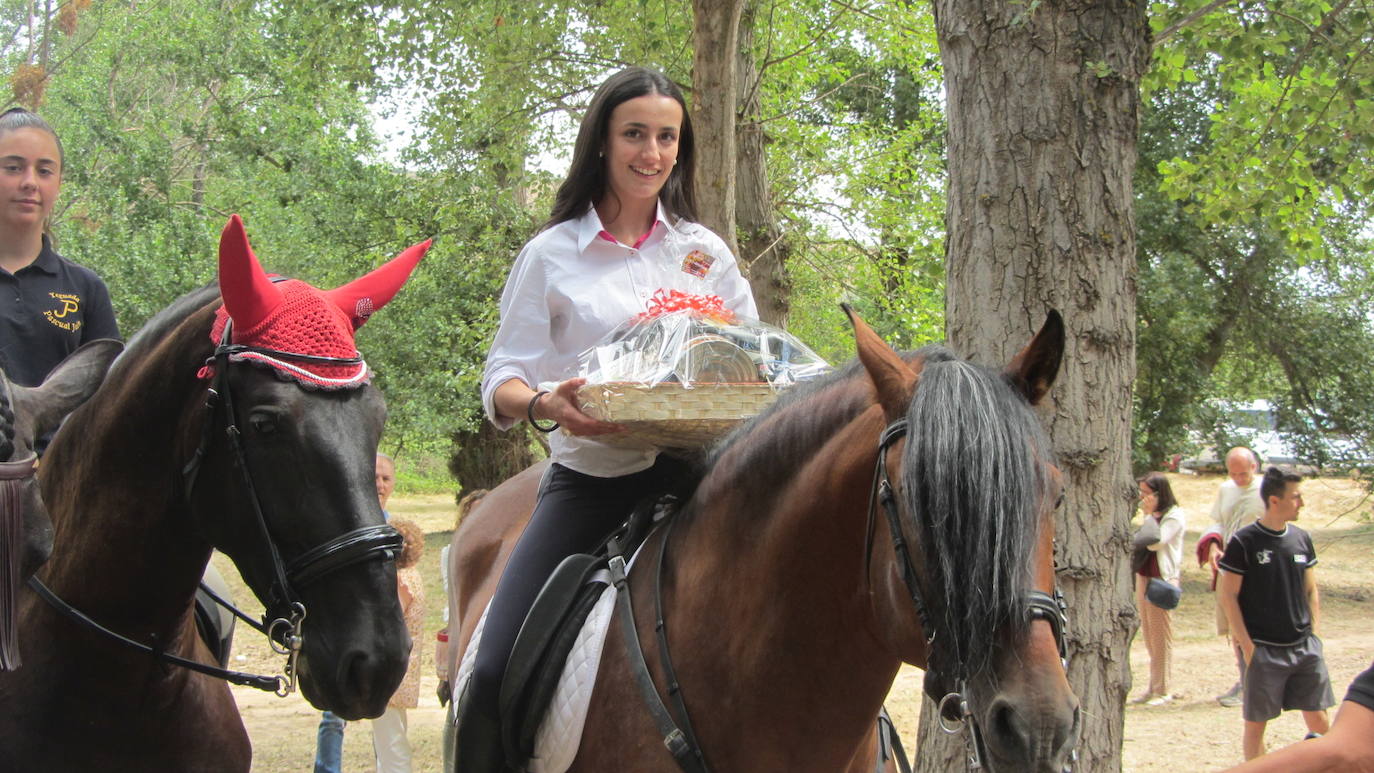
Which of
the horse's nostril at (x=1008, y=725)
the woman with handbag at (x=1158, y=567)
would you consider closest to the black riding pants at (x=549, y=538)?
the horse's nostril at (x=1008, y=725)

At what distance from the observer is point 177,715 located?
279cm

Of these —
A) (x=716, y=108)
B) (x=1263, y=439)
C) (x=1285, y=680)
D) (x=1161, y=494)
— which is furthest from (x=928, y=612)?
(x=1263, y=439)

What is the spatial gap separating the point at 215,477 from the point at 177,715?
2.54 feet

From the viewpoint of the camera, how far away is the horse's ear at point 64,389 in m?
2.10

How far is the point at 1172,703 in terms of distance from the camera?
1060cm

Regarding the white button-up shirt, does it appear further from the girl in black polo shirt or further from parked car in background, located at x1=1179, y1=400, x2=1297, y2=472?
parked car in background, located at x1=1179, y1=400, x2=1297, y2=472

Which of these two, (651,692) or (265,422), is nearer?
(265,422)

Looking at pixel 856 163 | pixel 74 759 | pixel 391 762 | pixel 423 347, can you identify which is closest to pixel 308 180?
pixel 423 347

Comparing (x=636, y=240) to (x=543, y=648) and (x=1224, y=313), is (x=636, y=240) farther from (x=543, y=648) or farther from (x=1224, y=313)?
(x=1224, y=313)

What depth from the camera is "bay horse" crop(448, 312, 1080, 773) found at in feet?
6.02

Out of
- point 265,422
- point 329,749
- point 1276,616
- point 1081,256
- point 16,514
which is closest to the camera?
point 16,514

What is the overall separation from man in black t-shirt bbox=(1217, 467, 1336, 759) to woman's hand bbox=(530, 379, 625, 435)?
6.69 m

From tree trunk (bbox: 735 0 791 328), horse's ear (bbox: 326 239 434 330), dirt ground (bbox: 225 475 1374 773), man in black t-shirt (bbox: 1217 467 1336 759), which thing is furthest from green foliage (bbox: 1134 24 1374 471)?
horse's ear (bbox: 326 239 434 330)

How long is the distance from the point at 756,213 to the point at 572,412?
7.55 metres
